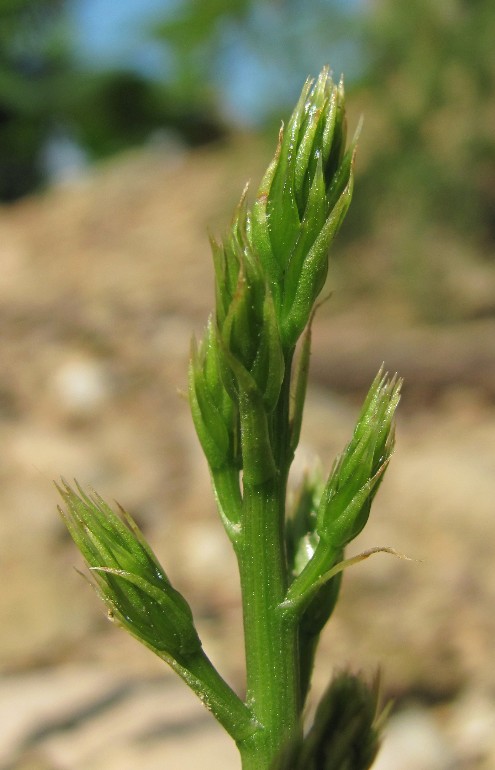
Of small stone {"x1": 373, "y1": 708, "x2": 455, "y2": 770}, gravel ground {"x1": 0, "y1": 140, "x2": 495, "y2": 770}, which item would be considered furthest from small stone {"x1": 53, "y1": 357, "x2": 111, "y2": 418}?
small stone {"x1": 373, "y1": 708, "x2": 455, "y2": 770}

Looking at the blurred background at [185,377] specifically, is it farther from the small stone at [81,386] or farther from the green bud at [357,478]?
the green bud at [357,478]

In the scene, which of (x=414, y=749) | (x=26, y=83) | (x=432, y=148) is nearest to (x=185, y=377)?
(x=414, y=749)

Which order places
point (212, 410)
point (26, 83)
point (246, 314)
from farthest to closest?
point (26, 83)
point (212, 410)
point (246, 314)

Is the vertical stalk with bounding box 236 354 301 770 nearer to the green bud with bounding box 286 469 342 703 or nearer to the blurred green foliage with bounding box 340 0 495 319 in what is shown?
the green bud with bounding box 286 469 342 703

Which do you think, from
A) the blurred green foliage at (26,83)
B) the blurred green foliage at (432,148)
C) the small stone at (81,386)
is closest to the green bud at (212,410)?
the small stone at (81,386)

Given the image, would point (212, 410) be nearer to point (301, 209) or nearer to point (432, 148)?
point (301, 209)

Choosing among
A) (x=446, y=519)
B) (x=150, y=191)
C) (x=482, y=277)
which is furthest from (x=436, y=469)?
(x=150, y=191)
